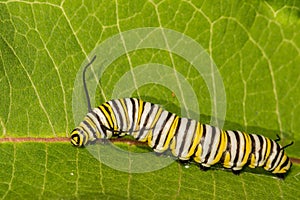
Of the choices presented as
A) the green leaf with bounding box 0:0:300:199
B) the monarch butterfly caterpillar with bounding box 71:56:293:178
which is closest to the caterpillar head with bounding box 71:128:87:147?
the green leaf with bounding box 0:0:300:199

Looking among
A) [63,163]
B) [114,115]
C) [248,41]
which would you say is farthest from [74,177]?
[248,41]

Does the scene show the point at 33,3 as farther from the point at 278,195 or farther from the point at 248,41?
the point at 278,195

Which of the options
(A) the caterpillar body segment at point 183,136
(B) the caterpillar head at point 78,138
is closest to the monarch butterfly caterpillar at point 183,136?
(A) the caterpillar body segment at point 183,136

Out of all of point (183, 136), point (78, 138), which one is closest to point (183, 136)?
point (183, 136)

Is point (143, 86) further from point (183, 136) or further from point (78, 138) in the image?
point (78, 138)

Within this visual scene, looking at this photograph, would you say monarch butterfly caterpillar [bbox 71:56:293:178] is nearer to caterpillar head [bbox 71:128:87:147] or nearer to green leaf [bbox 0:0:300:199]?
green leaf [bbox 0:0:300:199]

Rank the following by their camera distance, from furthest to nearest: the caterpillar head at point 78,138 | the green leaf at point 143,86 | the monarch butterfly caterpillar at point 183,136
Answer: the monarch butterfly caterpillar at point 183,136 < the caterpillar head at point 78,138 < the green leaf at point 143,86

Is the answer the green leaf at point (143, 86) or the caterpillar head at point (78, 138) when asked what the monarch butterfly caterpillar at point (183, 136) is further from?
the caterpillar head at point (78, 138)
